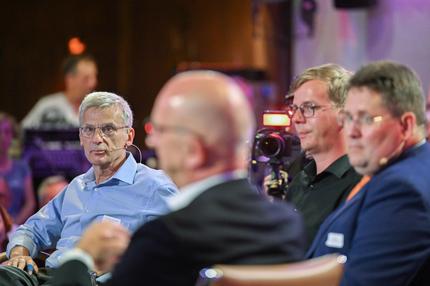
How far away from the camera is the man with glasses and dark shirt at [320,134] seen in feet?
10.5

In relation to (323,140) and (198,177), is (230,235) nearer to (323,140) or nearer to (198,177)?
(198,177)

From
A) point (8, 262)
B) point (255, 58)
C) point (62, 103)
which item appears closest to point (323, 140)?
point (8, 262)

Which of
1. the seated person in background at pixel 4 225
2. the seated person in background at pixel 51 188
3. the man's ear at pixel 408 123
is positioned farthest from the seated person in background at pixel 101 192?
the seated person in background at pixel 51 188

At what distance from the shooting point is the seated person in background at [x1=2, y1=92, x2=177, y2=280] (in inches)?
141

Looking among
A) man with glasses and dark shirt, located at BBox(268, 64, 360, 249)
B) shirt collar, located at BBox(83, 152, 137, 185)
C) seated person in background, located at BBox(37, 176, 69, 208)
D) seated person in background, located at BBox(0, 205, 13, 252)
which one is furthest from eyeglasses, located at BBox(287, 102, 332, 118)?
seated person in background, located at BBox(37, 176, 69, 208)

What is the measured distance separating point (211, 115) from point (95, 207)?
71.2 inches

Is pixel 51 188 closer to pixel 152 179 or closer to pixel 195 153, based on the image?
pixel 152 179

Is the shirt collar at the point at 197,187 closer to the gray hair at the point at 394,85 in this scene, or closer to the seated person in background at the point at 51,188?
the gray hair at the point at 394,85

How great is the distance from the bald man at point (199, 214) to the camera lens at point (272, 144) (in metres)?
1.60

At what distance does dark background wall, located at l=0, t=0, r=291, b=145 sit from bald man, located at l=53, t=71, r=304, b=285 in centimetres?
650

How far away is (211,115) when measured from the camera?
1939mm

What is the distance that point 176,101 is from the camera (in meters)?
1.97

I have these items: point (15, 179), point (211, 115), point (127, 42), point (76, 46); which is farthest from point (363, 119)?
point (127, 42)

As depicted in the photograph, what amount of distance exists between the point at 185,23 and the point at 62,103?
2.93m
